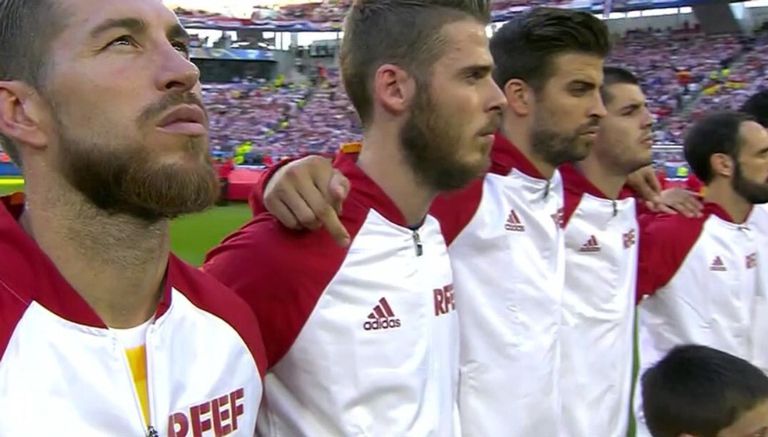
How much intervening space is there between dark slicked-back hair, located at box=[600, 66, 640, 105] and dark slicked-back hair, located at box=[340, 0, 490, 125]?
117cm

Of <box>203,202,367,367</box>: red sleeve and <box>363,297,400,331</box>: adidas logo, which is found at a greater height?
<box>203,202,367,367</box>: red sleeve

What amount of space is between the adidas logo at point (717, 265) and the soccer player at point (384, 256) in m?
1.71

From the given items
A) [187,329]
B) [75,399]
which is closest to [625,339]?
[187,329]

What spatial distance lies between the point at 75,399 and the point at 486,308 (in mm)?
1302

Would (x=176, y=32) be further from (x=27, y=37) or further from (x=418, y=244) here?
(x=418, y=244)

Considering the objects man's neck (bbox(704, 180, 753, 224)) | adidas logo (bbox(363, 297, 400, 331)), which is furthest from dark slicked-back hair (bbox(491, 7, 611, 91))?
adidas logo (bbox(363, 297, 400, 331))

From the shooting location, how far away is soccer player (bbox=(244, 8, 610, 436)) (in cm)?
240

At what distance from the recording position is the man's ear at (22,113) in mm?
1472

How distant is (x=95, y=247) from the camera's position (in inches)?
60.1

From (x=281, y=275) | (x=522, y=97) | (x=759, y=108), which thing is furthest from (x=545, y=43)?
(x=759, y=108)

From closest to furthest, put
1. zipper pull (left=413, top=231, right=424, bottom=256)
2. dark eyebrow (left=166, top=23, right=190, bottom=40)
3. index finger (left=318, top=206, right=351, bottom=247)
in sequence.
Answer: dark eyebrow (left=166, top=23, right=190, bottom=40) < index finger (left=318, top=206, right=351, bottom=247) < zipper pull (left=413, top=231, right=424, bottom=256)

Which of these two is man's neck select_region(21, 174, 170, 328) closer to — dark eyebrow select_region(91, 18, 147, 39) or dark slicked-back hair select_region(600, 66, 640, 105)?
dark eyebrow select_region(91, 18, 147, 39)

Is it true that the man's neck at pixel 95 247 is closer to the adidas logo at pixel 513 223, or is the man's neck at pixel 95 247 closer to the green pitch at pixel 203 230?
the adidas logo at pixel 513 223

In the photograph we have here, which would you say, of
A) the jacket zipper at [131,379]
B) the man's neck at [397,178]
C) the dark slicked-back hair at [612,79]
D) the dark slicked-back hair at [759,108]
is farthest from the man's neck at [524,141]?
the dark slicked-back hair at [759,108]
